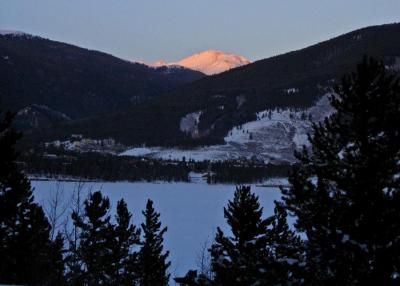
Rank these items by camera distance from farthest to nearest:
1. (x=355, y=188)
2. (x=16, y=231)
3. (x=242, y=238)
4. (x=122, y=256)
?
1. (x=122, y=256)
2. (x=16, y=231)
3. (x=242, y=238)
4. (x=355, y=188)

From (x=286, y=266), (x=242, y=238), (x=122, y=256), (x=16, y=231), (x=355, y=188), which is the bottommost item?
(x=122, y=256)

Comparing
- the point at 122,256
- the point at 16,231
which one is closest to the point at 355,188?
the point at 16,231

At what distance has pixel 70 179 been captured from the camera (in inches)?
6777

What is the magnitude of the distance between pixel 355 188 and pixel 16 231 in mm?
19395

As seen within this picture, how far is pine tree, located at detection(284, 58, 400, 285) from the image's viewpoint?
9008 millimetres

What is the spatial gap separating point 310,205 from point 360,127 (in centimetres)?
180

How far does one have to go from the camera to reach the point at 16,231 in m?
24.6

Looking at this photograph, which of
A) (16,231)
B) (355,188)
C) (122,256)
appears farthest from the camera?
(122,256)

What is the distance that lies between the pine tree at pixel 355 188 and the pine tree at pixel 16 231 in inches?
415

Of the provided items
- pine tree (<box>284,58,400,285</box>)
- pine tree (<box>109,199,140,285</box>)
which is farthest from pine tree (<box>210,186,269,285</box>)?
pine tree (<box>109,199,140,285</box>)

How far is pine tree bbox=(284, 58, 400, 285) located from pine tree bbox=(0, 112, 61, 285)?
10.5 m

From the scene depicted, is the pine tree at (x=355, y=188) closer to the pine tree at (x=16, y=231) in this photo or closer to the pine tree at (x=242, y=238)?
the pine tree at (x=242, y=238)

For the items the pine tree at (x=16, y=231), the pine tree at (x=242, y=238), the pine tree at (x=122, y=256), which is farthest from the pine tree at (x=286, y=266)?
Result: the pine tree at (x=122, y=256)

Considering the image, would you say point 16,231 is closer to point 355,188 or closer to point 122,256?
point 122,256
